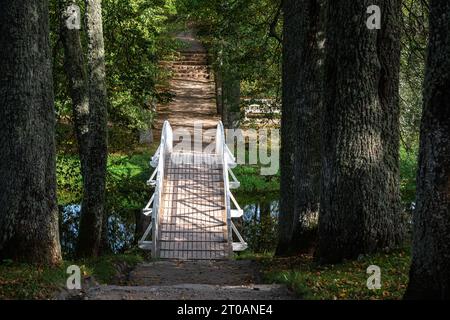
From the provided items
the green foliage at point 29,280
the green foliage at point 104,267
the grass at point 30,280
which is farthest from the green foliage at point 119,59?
the green foliage at point 29,280

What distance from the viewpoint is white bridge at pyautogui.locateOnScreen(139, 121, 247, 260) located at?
46.8ft

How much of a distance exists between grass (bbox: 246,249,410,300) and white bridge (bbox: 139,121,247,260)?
229 inches

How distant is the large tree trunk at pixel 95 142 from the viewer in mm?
11180

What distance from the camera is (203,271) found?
34.6 ft

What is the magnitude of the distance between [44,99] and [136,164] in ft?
54.4

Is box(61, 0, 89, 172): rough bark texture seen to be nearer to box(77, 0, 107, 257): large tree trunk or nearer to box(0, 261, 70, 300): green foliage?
box(77, 0, 107, 257): large tree trunk

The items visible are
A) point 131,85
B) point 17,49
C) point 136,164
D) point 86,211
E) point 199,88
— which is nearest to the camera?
point 17,49

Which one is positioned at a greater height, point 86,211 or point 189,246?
point 86,211

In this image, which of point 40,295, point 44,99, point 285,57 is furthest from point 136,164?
point 40,295

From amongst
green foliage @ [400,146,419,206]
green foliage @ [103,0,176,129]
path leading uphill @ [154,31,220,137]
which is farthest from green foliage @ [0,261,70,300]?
path leading uphill @ [154,31,220,137]

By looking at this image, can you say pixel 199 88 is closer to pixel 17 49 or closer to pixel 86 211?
pixel 86 211

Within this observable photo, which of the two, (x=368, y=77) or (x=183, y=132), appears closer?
(x=368, y=77)

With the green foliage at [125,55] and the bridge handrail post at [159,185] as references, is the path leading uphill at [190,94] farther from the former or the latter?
the green foliage at [125,55]

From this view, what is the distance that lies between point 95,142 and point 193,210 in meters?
5.06
